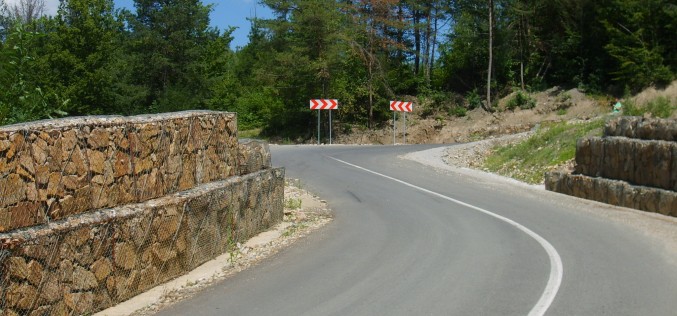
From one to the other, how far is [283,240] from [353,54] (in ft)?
117

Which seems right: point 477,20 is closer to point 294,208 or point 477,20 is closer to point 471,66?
point 471,66

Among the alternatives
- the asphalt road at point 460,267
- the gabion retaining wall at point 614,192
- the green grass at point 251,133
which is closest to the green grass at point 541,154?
the gabion retaining wall at point 614,192

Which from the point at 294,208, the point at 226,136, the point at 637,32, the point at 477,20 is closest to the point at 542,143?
the point at 294,208

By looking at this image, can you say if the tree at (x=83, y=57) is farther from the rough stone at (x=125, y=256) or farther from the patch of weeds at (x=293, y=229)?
the rough stone at (x=125, y=256)

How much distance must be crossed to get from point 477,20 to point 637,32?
1331cm

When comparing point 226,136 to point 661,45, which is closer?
point 226,136

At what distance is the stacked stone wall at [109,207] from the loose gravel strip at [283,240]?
458 millimetres

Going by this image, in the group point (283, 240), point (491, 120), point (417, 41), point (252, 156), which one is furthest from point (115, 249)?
point (417, 41)

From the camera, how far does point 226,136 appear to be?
12273mm

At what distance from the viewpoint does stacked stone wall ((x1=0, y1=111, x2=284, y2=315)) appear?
7.48m

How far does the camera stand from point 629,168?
1538 centimetres

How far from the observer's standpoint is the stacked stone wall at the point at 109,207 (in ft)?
24.5

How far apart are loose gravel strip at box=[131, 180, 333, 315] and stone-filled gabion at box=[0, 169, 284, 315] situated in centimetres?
45

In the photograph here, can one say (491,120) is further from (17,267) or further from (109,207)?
(17,267)
